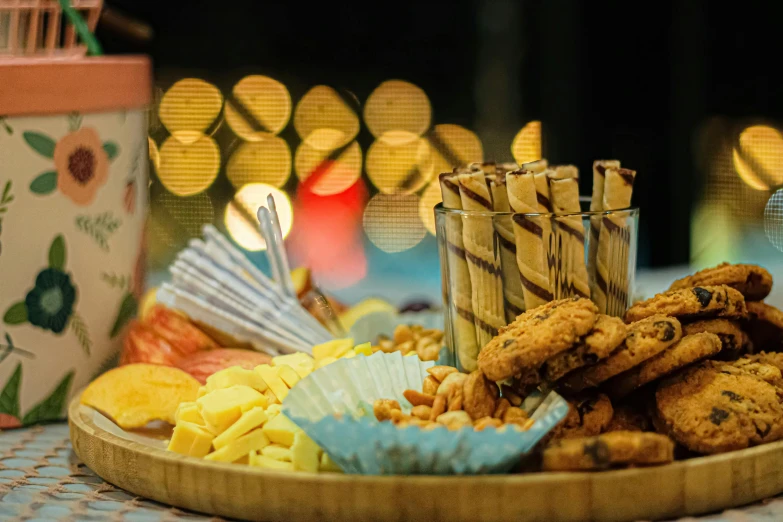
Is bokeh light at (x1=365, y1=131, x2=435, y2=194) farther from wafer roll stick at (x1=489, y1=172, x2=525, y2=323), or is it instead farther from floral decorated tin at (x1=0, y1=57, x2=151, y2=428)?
wafer roll stick at (x1=489, y1=172, x2=525, y2=323)

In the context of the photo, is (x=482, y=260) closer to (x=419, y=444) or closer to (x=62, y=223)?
(x=419, y=444)

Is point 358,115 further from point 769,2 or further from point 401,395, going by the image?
point 401,395

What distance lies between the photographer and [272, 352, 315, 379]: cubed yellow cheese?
681mm

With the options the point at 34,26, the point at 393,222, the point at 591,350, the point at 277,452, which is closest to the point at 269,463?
the point at 277,452

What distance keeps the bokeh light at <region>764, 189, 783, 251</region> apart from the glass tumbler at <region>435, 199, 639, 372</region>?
132 cm

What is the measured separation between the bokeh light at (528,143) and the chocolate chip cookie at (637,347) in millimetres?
1320

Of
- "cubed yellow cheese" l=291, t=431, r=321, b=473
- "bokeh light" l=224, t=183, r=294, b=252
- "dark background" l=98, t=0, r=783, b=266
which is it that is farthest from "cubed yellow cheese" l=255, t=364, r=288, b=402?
"bokeh light" l=224, t=183, r=294, b=252

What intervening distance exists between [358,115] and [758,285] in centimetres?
150

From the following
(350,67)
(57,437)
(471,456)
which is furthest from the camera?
(350,67)

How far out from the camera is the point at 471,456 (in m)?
0.50

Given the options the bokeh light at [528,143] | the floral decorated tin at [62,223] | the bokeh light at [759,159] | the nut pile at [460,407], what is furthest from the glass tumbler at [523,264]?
the bokeh light at [759,159]

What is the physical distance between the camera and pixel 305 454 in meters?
0.53

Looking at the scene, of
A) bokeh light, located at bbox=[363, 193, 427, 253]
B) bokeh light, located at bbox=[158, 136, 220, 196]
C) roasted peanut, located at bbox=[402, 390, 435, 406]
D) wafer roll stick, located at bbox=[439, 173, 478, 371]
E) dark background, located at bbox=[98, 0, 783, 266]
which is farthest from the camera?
bokeh light, located at bbox=[363, 193, 427, 253]

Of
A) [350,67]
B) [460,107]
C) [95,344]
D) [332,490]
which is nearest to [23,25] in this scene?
[95,344]
